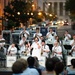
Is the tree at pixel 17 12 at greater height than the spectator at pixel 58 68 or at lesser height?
greater

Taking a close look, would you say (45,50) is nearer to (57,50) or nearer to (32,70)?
(57,50)

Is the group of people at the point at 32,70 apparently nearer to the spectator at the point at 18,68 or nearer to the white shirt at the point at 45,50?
the spectator at the point at 18,68

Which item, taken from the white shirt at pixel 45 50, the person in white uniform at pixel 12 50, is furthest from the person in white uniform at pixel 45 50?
the person in white uniform at pixel 12 50

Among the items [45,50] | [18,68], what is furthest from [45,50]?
[18,68]

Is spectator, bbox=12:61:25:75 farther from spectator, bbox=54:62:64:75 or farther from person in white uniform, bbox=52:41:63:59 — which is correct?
person in white uniform, bbox=52:41:63:59

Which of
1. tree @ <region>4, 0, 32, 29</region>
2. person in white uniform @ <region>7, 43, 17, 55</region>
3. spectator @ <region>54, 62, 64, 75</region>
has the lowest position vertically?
person in white uniform @ <region>7, 43, 17, 55</region>

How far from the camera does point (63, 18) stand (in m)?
173

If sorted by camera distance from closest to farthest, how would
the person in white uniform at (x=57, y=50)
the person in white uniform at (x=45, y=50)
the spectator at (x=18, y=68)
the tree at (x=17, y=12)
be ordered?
the spectator at (x=18, y=68) → the person in white uniform at (x=57, y=50) → the person in white uniform at (x=45, y=50) → the tree at (x=17, y=12)

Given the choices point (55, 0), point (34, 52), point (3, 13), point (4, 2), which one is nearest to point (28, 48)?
point (34, 52)

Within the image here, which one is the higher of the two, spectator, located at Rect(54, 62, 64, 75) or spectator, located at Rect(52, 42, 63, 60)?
spectator, located at Rect(54, 62, 64, 75)

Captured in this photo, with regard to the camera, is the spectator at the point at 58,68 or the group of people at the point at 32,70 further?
the spectator at the point at 58,68

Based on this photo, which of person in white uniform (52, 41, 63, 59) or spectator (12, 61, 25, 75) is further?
person in white uniform (52, 41, 63, 59)

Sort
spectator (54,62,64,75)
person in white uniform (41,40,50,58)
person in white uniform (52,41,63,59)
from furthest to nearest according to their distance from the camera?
person in white uniform (41,40,50,58)
person in white uniform (52,41,63,59)
spectator (54,62,64,75)

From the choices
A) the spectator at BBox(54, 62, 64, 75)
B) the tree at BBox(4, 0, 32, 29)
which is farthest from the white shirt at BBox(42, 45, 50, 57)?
the tree at BBox(4, 0, 32, 29)
